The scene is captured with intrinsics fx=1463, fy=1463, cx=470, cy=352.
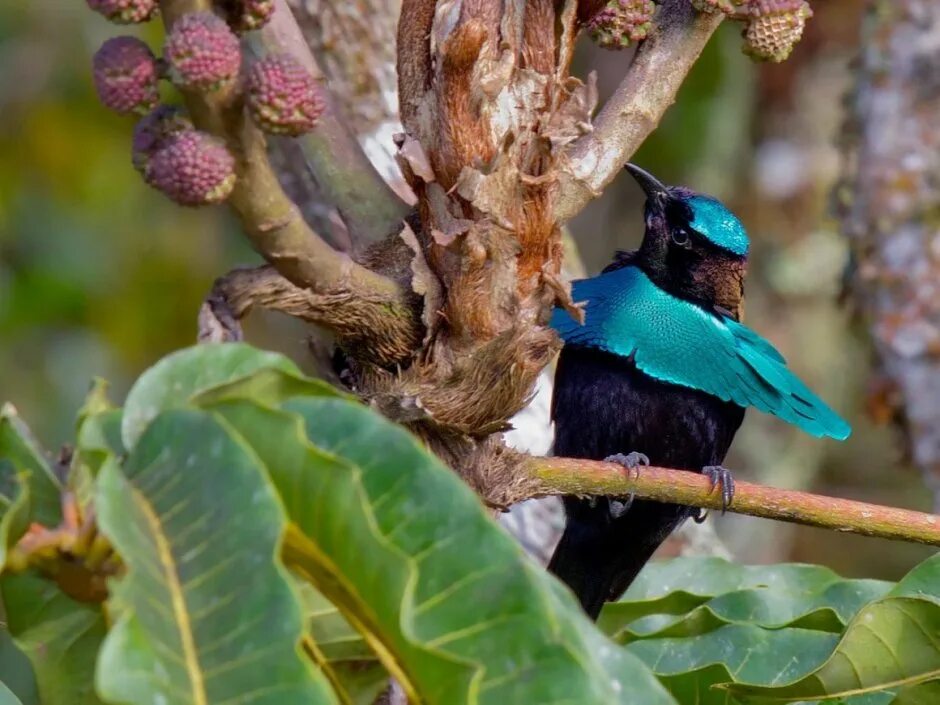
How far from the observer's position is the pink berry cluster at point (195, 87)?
5.13 ft

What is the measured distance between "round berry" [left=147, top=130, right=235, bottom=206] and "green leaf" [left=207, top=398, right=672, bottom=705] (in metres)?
0.34

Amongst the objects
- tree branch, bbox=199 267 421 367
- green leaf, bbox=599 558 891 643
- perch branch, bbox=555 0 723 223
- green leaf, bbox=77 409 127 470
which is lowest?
green leaf, bbox=599 558 891 643

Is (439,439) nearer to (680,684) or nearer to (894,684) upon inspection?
(680,684)

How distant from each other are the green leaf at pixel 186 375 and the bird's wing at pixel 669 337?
5.44 ft

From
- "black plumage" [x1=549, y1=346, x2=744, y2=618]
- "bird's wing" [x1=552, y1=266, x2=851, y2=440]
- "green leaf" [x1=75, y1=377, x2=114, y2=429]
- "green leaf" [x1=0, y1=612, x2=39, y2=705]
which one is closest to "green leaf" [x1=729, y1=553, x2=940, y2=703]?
"green leaf" [x1=75, y1=377, x2=114, y2=429]

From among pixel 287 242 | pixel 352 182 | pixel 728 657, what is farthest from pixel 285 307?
pixel 728 657

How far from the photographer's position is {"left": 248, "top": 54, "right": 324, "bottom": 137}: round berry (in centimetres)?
163

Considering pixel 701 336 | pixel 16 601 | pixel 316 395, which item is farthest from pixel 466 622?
pixel 701 336

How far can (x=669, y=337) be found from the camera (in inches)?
130

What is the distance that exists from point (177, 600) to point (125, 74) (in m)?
0.63

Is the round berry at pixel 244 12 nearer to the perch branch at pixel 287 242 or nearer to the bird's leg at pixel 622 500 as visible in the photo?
the perch branch at pixel 287 242

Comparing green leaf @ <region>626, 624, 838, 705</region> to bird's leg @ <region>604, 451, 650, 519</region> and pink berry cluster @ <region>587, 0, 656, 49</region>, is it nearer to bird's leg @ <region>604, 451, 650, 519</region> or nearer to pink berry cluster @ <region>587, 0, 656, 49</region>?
pink berry cluster @ <region>587, 0, 656, 49</region>

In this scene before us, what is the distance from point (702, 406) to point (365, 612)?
2.18 m

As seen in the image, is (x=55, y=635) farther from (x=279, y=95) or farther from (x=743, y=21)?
(x=743, y=21)
